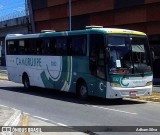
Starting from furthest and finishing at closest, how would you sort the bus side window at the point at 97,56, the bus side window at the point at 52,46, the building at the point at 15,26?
the building at the point at 15,26, the bus side window at the point at 52,46, the bus side window at the point at 97,56

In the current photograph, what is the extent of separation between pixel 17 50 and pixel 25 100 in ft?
21.3

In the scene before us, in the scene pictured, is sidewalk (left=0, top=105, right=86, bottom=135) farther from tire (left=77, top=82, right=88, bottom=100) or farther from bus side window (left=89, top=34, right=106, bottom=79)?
tire (left=77, top=82, right=88, bottom=100)

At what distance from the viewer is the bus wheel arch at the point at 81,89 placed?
20359mm

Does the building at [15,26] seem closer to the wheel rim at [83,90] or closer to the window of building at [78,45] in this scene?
the window of building at [78,45]

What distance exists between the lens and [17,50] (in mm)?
27141

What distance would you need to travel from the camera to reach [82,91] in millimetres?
20656

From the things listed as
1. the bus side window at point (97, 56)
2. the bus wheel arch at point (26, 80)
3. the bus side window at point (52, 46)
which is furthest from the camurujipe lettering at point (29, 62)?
the bus side window at point (97, 56)

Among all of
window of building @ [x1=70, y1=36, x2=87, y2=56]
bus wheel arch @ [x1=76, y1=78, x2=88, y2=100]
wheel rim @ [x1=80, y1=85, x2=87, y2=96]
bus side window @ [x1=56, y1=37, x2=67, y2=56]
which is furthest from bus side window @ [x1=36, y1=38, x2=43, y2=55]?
wheel rim @ [x1=80, y1=85, x2=87, y2=96]

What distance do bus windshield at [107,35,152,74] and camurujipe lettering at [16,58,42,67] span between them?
6.36 metres

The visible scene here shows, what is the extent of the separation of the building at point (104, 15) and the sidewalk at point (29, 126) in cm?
3002


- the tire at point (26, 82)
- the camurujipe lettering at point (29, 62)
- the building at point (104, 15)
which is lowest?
the tire at point (26, 82)

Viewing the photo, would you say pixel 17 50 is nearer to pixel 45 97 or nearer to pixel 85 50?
pixel 45 97

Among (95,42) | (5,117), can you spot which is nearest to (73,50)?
(95,42)

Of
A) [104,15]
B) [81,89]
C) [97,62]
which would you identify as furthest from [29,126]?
[104,15]
